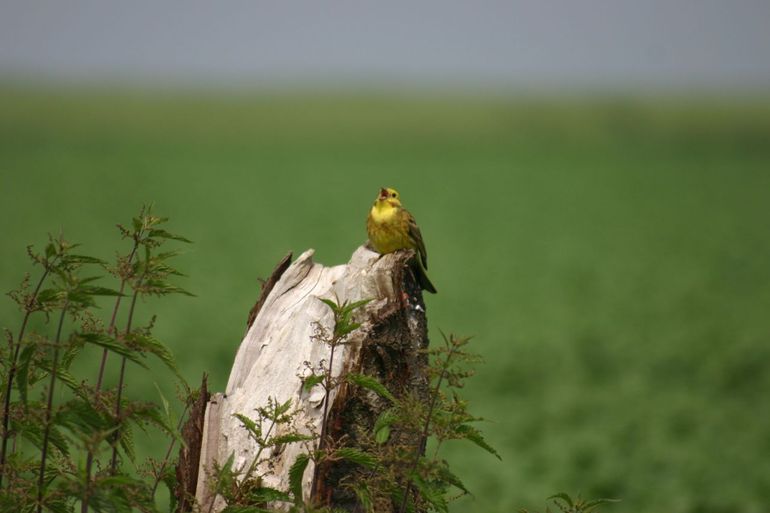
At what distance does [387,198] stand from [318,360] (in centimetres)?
209

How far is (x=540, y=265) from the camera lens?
70.9 feet

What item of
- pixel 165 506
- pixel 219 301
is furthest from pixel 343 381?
pixel 219 301

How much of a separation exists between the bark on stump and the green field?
1855 mm

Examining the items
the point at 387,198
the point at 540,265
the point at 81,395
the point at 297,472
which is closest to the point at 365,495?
the point at 297,472

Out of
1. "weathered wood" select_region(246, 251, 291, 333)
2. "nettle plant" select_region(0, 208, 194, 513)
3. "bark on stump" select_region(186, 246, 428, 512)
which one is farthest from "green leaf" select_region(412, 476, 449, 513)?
"weathered wood" select_region(246, 251, 291, 333)

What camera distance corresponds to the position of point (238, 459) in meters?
3.00

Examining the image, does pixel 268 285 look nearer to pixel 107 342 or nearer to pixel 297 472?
pixel 297 472

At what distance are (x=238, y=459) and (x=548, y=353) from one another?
35.0 ft

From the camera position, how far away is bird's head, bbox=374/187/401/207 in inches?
195

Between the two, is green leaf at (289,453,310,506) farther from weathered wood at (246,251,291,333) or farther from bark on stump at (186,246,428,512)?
weathered wood at (246,251,291,333)

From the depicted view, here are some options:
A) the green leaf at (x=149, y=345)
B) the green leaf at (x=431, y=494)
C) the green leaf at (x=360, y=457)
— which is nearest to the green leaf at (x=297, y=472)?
the green leaf at (x=360, y=457)

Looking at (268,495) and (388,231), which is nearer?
(268,495)

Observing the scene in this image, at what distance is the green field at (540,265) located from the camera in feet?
28.7

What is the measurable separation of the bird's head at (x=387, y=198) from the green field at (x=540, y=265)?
1317 mm
